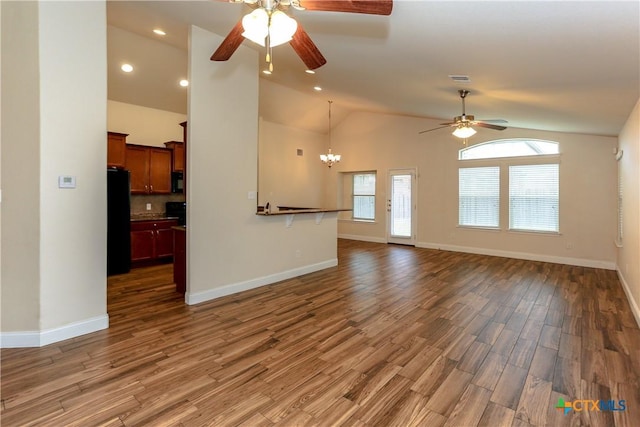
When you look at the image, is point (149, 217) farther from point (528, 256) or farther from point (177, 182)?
point (528, 256)

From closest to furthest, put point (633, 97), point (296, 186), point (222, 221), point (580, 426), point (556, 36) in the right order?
1. point (580, 426)
2. point (556, 36)
3. point (633, 97)
4. point (222, 221)
5. point (296, 186)

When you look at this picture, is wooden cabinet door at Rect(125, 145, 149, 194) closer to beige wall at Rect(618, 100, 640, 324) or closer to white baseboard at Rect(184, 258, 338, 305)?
white baseboard at Rect(184, 258, 338, 305)

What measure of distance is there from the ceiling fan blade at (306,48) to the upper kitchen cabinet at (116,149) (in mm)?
4155

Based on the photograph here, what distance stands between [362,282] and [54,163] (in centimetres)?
390

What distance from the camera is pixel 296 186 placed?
9.03 m

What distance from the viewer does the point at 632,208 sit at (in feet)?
12.1

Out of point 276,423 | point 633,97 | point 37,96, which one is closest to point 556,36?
point 633,97

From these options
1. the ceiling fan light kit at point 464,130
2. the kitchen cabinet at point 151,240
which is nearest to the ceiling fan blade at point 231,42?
the ceiling fan light kit at point 464,130

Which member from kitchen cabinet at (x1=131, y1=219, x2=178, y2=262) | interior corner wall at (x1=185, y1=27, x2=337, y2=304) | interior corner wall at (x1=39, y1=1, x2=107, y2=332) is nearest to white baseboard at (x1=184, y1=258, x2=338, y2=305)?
interior corner wall at (x1=185, y1=27, x2=337, y2=304)

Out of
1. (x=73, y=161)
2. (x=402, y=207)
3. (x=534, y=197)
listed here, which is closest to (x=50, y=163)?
(x=73, y=161)

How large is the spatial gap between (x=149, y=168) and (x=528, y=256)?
25.8ft

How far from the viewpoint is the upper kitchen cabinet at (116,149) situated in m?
5.10

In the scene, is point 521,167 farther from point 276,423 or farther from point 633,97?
point 276,423

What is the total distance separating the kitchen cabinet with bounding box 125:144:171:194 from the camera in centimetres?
566
